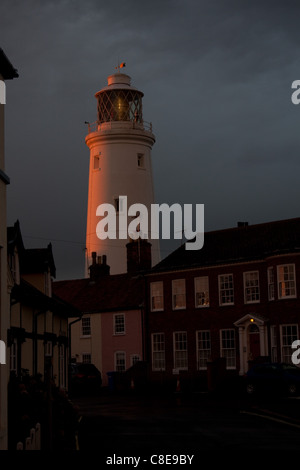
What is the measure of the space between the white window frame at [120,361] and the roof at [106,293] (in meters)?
3.11

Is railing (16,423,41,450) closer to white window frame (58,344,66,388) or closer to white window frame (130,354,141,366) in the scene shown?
white window frame (58,344,66,388)

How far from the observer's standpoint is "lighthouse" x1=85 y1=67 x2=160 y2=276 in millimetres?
67625

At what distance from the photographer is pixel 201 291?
180 feet

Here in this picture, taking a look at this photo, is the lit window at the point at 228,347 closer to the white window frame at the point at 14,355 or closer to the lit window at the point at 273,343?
the lit window at the point at 273,343

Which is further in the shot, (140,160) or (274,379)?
(140,160)

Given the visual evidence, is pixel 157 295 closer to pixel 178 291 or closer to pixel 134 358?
pixel 178 291

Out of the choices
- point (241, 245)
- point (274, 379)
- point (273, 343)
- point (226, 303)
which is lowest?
point (274, 379)

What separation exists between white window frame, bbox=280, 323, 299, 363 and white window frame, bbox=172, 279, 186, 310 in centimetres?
855

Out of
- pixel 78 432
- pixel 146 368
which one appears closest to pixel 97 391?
pixel 146 368

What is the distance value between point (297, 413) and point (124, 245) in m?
38.6

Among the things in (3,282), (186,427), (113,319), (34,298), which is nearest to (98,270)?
(113,319)

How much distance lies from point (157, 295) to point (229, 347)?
7.08m

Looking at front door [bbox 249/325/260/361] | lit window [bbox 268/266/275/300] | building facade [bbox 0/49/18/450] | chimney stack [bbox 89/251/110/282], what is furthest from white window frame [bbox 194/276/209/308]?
building facade [bbox 0/49/18/450]
